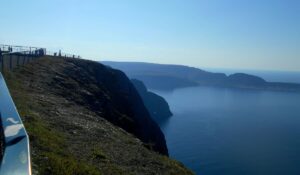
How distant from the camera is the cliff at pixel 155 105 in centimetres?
14864

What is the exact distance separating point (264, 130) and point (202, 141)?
30798 millimetres

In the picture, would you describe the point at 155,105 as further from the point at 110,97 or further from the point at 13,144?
the point at 13,144

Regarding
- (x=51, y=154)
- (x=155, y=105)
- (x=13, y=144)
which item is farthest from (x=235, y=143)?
(x=13, y=144)

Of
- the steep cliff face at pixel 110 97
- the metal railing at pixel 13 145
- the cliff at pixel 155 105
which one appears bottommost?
the cliff at pixel 155 105

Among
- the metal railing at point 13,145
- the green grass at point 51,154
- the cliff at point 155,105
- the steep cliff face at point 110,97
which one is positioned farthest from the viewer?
the cliff at point 155,105

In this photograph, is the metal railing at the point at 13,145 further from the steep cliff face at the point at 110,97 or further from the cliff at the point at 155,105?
the cliff at the point at 155,105

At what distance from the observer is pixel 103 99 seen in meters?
33.5

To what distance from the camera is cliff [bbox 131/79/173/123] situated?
148637 mm

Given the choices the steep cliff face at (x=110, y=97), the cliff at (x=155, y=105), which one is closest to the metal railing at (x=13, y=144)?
the steep cliff face at (x=110, y=97)

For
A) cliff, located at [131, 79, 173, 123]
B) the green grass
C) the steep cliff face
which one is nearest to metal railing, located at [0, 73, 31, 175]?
the green grass

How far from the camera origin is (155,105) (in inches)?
6289

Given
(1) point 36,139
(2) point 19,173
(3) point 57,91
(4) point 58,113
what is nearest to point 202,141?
(3) point 57,91

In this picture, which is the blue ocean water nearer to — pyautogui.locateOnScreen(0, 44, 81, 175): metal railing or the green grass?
the green grass

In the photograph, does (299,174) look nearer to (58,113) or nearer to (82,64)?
(82,64)
